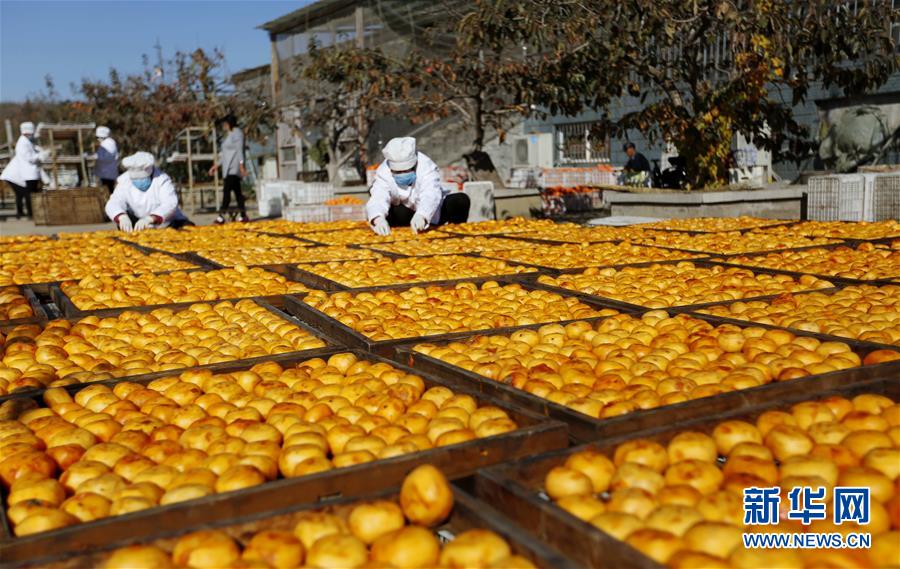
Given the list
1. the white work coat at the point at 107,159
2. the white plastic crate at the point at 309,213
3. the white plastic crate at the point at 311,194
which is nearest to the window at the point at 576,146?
the white plastic crate at the point at 311,194

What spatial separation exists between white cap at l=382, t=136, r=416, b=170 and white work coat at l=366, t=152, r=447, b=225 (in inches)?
5.9

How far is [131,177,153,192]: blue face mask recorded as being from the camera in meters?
9.00

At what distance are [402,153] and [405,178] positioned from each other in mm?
296

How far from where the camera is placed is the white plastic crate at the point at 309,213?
1050cm

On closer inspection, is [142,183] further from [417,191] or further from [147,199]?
[417,191]

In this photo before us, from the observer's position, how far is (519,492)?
1.71 meters

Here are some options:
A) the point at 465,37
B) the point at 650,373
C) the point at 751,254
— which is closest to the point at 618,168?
the point at 465,37

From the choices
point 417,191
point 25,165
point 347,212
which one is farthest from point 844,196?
point 25,165

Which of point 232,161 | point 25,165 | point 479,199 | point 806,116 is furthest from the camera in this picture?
point 25,165

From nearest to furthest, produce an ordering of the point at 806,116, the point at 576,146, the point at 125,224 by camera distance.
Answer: the point at 125,224 < the point at 806,116 < the point at 576,146

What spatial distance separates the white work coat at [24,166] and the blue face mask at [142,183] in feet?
30.2

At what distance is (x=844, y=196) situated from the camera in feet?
27.1

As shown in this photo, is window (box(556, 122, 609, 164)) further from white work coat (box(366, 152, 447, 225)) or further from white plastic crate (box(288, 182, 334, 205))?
white work coat (box(366, 152, 447, 225))

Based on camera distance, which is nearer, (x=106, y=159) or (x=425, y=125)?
(x=106, y=159)
